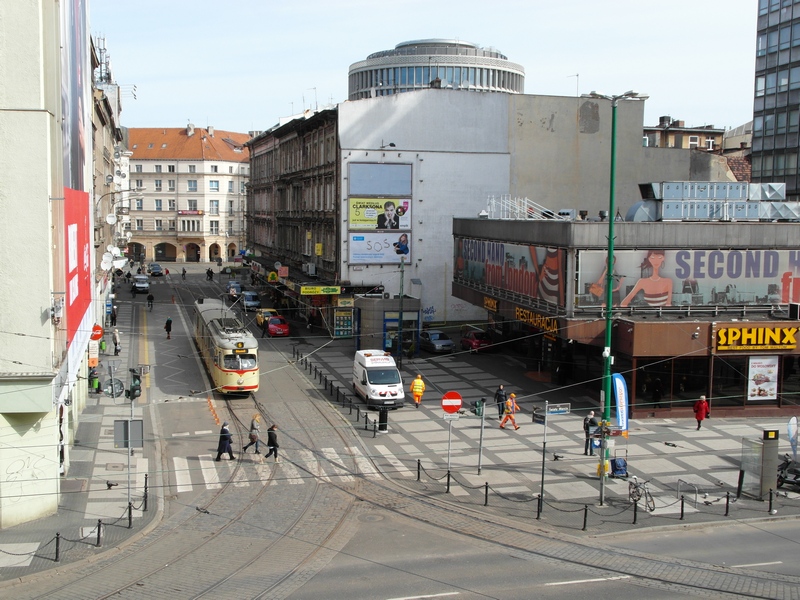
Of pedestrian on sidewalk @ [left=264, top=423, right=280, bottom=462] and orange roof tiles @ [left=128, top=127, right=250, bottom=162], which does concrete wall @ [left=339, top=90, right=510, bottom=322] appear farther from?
orange roof tiles @ [left=128, top=127, right=250, bottom=162]

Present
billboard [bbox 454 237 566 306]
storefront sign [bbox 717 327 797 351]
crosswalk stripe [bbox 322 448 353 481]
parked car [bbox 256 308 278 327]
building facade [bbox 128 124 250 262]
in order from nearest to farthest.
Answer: crosswalk stripe [bbox 322 448 353 481], storefront sign [bbox 717 327 797 351], billboard [bbox 454 237 566 306], parked car [bbox 256 308 278 327], building facade [bbox 128 124 250 262]

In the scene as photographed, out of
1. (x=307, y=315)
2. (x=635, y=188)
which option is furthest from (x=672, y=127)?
(x=307, y=315)

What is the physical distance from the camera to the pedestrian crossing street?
2570 centimetres

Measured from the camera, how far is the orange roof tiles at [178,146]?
396ft

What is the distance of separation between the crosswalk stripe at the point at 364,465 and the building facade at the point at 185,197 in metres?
94.9

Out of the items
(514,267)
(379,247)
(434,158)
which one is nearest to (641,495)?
(514,267)

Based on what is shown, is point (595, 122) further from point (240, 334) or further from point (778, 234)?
point (240, 334)

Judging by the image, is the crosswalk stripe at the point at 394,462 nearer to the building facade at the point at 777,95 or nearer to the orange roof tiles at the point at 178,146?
the building facade at the point at 777,95

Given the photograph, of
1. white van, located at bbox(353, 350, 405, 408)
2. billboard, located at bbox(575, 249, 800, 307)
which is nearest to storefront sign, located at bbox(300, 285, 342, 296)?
white van, located at bbox(353, 350, 405, 408)

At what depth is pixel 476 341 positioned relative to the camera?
49625mm

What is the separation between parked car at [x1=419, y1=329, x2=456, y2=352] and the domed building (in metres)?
78.2

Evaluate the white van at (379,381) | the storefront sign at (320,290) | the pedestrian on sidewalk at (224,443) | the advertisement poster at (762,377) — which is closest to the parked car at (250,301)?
the storefront sign at (320,290)

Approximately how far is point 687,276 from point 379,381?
46.9ft

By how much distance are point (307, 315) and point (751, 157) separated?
48.2m
